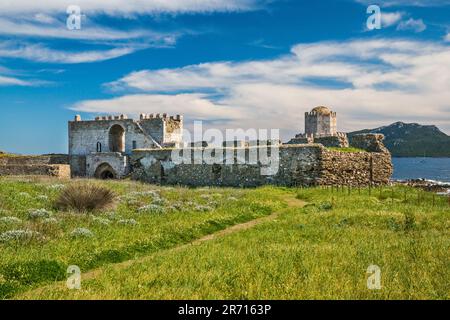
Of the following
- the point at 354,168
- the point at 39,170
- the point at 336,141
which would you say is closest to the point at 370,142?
the point at 336,141

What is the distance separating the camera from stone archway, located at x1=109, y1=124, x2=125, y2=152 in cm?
5616

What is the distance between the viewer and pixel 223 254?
37.9ft

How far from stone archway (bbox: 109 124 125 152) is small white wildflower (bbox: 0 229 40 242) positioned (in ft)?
142

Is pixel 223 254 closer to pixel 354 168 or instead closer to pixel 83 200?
pixel 83 200

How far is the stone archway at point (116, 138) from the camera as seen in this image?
2211 inches

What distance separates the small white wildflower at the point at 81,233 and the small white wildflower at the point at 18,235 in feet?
3.47

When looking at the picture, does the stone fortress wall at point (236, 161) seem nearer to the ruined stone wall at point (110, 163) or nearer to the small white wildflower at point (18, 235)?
the ruined stone wall at point (110, 163)

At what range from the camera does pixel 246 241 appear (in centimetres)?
1368

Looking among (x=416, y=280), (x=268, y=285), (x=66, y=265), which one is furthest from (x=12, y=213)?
(x=416, y=280)

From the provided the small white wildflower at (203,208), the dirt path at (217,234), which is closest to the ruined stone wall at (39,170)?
the dirt path at (217,234)

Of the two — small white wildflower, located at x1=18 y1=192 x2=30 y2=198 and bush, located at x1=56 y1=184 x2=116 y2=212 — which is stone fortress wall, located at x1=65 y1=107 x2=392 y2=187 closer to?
bush, located at x1=56 y1=184 x2=116 y2=212

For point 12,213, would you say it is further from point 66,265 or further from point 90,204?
point 66,265

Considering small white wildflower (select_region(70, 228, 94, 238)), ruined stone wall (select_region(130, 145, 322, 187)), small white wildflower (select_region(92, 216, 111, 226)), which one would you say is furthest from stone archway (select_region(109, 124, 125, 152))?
small white wildflower (select_region(70, 228, 94, 238))
